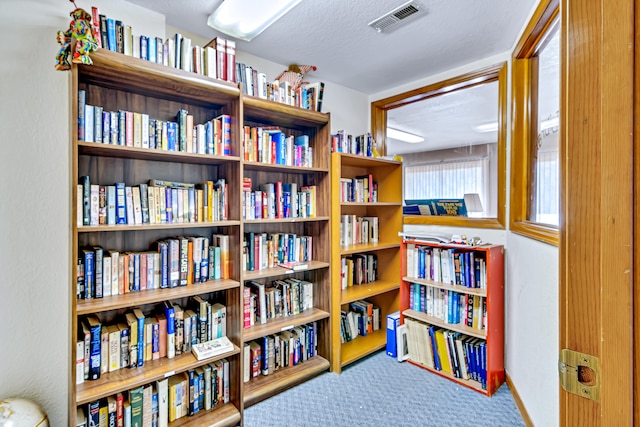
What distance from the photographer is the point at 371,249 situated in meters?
2.57

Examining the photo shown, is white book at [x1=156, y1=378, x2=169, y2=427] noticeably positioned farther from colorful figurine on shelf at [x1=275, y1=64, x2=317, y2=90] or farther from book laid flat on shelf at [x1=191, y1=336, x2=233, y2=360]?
colorful figurine on shelf at [x1=275, y1=64, x2=317, y2=90]

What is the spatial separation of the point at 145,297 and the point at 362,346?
1.79m

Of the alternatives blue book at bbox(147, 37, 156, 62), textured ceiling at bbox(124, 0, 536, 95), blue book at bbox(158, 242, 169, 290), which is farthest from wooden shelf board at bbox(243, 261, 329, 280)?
textured ceiling at bbox(124, 0, 536, 95)

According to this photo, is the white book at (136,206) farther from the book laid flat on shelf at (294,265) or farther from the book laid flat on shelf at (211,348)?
the book laid flat on shelf at (294,265)

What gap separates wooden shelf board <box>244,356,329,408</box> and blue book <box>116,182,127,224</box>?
132 cm

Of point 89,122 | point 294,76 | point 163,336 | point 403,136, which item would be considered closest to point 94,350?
point 163,336

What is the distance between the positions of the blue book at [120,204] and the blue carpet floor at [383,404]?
138 centimetres

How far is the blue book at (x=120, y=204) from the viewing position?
163cm

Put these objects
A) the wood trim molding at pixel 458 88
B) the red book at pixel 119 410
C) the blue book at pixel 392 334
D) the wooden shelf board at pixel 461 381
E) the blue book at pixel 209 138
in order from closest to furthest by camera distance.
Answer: the red book at pixel 119 410
the blue book at pixel 209 138
the wooden shelf board at pixel 461 381
the wood trim molding at pixel 458 88
the blue book at pixel 392 334

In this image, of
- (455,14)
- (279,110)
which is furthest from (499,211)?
(279,110)

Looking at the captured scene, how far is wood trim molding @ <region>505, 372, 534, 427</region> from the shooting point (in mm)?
1786

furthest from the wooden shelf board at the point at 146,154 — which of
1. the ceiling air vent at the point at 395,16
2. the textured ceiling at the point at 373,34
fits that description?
A: the ceiling air vent at the point at 395,16

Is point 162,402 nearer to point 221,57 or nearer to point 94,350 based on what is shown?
point 94,350

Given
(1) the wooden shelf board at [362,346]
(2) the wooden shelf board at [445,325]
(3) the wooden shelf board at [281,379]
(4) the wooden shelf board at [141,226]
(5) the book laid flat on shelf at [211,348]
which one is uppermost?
(4) the wooden shelf board at [141,226]
